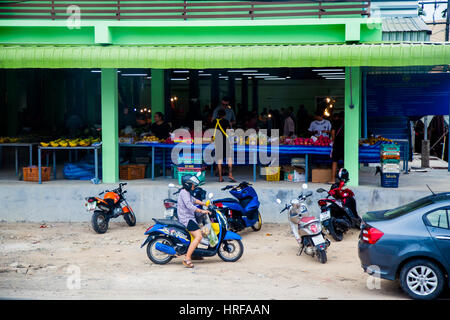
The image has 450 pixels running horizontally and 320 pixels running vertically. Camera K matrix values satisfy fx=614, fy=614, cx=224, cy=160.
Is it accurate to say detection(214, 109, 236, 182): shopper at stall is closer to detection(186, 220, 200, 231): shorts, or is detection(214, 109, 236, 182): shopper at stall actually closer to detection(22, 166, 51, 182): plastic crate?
detection(22, 166, 51, 182): plastic crate

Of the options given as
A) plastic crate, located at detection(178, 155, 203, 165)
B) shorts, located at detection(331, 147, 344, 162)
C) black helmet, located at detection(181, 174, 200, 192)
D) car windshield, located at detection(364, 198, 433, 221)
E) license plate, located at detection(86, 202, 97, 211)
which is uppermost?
shorts, located at detection(331, 147, 344, 162)

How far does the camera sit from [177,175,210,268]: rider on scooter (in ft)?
32.7

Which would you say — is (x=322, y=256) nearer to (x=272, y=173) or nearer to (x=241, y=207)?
(x=241, y=207)

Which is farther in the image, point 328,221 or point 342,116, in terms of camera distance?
point 342,116

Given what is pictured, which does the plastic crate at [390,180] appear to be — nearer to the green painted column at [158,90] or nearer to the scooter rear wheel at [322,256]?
the scooter rear wheel at [322,256]

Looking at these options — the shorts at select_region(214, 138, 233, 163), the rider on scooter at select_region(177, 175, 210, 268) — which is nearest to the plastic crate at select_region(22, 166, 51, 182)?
the shorts at select_region(214, 138, 233, 163)

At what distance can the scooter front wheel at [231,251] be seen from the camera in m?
10.5

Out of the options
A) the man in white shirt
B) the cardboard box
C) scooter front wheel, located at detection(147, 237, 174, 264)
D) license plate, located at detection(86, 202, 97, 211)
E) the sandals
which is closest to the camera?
the sandals

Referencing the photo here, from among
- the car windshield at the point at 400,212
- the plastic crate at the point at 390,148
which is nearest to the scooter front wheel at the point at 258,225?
the plastic crate at the point at 390,148

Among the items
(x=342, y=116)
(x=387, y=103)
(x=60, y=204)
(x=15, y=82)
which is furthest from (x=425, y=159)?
(x=15, y=82)

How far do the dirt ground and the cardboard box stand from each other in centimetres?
210

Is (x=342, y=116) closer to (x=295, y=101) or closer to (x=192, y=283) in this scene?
→ (x=192, y=283)
